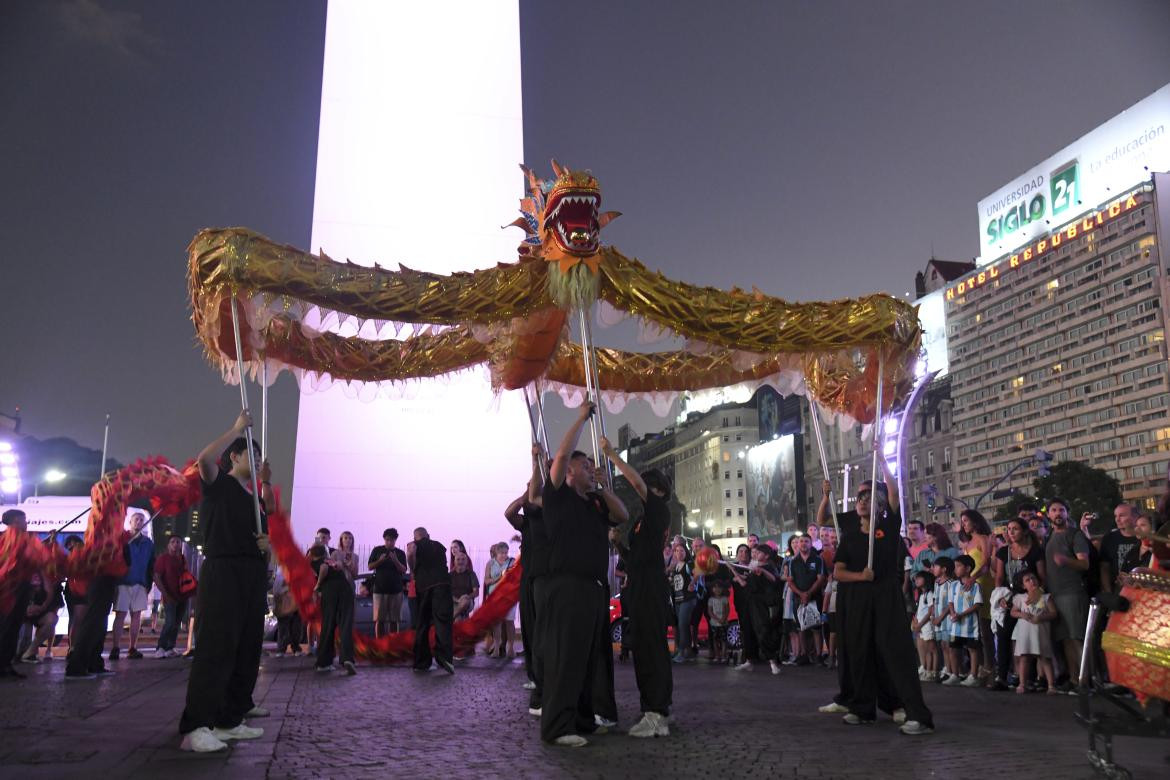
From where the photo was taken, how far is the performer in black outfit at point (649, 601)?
6297 mm

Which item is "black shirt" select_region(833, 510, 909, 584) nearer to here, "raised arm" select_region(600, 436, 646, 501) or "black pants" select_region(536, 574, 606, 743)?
"raised arm" select_region(600, 436, 646, 501)

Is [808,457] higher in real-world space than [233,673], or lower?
→ higher

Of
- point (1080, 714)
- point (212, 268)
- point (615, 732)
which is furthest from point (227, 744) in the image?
point (1080, 714)

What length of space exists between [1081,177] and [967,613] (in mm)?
73605

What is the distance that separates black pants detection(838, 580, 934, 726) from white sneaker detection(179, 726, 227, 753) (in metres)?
4.32

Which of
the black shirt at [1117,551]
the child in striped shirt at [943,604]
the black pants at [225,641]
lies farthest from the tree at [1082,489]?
the black pants at [225,641]

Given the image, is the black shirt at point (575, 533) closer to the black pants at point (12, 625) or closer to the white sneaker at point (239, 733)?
the white sneaker at point (239, 733)

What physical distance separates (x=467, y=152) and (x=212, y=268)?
12861mm

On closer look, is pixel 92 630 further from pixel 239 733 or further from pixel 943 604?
pixel 943 604

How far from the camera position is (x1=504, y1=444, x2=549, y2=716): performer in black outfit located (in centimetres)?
696

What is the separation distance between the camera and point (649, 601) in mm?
6625

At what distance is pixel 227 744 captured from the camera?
5715 mm

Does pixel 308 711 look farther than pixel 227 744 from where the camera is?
Yes

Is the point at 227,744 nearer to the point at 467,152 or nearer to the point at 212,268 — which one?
the point at 212,268
